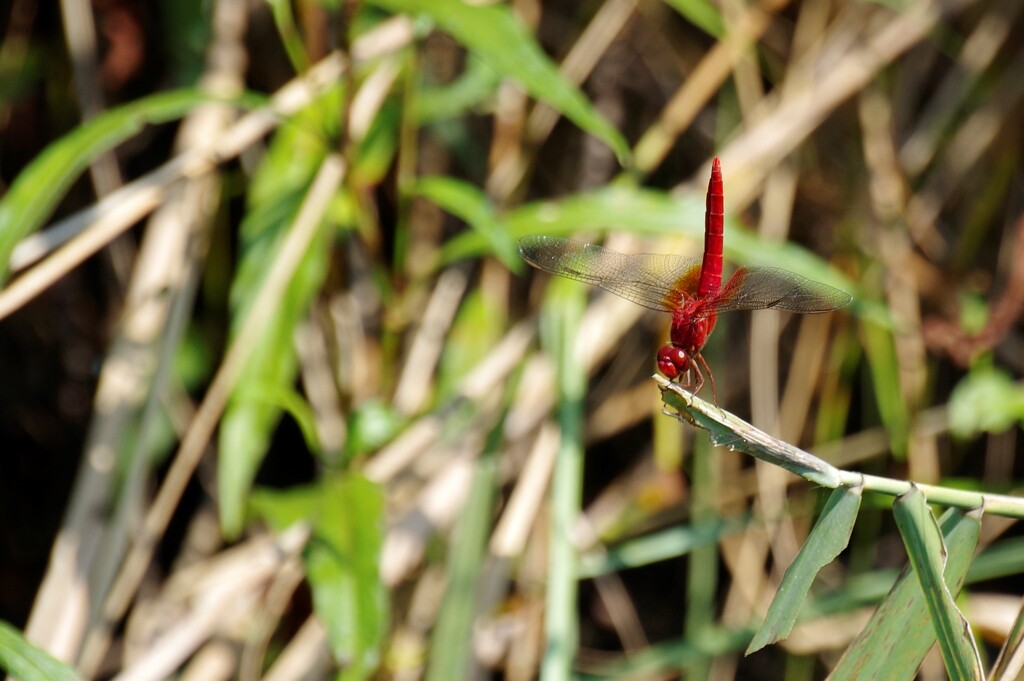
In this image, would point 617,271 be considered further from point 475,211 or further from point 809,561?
point 809,561

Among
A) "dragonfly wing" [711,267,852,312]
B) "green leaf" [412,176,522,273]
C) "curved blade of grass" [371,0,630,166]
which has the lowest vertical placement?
"dragonfly wing" [711,267,852,312]

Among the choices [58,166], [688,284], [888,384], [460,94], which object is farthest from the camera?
[888,384]

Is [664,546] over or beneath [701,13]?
beneath

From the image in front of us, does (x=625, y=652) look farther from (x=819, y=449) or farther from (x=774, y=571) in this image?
(x=819, y=449)

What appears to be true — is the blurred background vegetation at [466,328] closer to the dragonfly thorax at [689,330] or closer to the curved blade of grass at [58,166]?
the curved blade of grass at [58,166]

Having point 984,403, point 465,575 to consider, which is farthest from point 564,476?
point 984,403

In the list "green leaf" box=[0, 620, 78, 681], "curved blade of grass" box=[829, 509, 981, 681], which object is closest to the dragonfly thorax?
"curved blade of grass" box=[829, 509, 981, 681]

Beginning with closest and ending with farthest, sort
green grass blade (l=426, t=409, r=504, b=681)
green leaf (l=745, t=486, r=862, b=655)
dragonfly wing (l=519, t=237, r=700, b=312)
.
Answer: green leaf (l=745, t=486, r=862, b=655) < dragonfly wing (l=519, t=237, r=700, b=312) < green grass blade (l=426, t=409, r=504, b=681)

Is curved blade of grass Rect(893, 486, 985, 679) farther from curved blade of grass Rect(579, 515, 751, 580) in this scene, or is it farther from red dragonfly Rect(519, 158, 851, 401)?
curved blade of grass Rect(579, 515, 751, 580)
